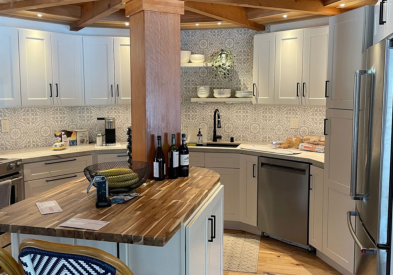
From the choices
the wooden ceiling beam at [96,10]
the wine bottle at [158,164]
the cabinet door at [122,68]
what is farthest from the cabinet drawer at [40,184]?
the wine bottle at [158,164]

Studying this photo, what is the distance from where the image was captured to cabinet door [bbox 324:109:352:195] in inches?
126

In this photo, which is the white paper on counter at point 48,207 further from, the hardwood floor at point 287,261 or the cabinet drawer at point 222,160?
the cabinet drawer at point 222,160

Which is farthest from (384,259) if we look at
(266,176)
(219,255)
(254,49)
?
(254,49)

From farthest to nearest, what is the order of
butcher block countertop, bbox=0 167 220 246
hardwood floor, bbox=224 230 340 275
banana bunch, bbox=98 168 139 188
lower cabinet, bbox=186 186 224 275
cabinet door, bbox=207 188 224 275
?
hardwood floor, bbox=224 230 340 275, cabinet door, bbox=207 188 224 275, banana bunch, bbox=98 168 139 188, lower cabinet, bbox=186 186 224 275, butcher block countertop, bbox=0 167 220 246

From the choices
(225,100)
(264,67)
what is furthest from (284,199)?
(264,67)

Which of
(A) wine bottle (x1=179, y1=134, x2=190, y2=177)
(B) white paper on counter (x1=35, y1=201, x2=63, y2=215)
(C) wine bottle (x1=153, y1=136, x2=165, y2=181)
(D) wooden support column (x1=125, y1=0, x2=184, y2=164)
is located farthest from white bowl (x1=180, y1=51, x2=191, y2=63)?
(B) white paper on counter (x1=35, y1=201, x2=63, y2=215)

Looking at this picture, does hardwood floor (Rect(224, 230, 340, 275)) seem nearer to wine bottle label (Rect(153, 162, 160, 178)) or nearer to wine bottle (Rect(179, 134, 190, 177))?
wine bottle (Rect(179, 134, 190, 177))

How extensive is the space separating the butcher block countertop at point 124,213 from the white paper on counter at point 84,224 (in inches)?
1.2

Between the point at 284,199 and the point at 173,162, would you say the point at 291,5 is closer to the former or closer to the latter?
the point at 284,199

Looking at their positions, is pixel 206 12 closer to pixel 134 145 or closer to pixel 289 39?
pixel 289 39

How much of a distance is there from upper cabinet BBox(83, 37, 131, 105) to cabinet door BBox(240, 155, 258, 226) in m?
1.66

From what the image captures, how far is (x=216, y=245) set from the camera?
8.93ft

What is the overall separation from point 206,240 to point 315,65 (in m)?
2.49

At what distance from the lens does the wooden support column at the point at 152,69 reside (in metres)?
2.86
